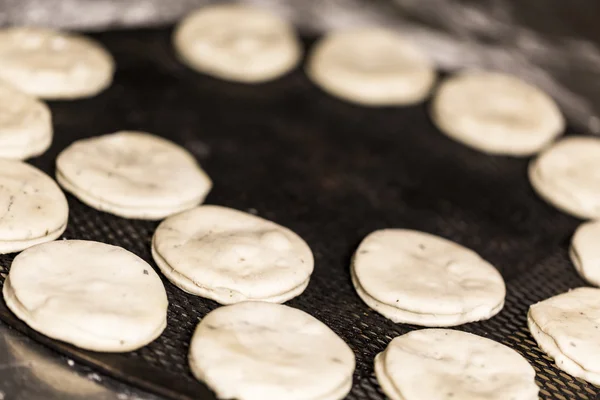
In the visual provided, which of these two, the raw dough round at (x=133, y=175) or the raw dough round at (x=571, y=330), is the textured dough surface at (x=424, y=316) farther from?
the raw dough round at (x=133, y=175)

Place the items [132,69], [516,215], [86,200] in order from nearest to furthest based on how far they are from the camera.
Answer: [86,200], [516,215], [132,69]

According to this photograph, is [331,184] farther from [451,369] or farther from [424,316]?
[451,369]

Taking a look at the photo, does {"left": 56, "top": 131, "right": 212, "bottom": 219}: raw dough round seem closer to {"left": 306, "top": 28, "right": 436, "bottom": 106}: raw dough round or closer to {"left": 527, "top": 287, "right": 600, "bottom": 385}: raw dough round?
{"left": 306, "top": 28, "right": 436, "bottom": 106}: raw dough round

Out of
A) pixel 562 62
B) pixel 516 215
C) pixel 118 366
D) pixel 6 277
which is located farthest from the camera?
pixel 562 62

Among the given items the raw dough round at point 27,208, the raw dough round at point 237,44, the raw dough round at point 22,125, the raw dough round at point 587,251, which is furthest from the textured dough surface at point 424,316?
the raw dough round at point 237,44

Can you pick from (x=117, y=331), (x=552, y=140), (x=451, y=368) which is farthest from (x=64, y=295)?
(x=552, y=140)

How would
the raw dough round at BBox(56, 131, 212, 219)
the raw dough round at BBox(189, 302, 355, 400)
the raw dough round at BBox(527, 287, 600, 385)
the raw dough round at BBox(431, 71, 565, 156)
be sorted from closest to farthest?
the raw dough round at BBox(189, 302, 355, 400)
the raw dough round at BBox(527, 287, 600, 385)
the raw dough round at BBox(56, 131, 212, 219)
the raw dough round at BBox(431, 71, 565, 156)

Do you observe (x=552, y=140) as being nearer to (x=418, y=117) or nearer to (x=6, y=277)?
(x=418, y=117)

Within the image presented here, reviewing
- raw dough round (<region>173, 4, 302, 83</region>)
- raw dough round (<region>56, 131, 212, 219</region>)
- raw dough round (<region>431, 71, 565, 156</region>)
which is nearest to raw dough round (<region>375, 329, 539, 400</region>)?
raw dough round (<region>56, 131, 212, 219</region>)
